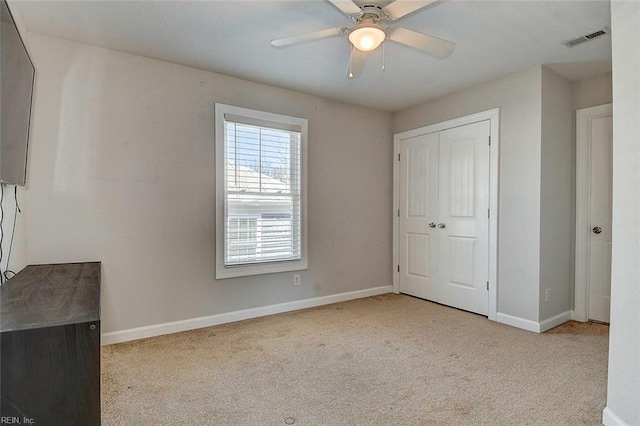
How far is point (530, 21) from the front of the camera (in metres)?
2.38

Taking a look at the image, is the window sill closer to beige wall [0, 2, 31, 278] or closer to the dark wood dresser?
beige wall [0, 2, 31, 278]

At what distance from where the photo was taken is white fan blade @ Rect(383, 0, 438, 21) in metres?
1.75

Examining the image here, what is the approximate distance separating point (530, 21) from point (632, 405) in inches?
91.7

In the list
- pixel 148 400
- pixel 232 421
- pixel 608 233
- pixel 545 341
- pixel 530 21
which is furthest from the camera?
pixel 608 233

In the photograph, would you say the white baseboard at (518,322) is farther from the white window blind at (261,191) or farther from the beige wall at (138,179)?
the white window blind at (261,191)

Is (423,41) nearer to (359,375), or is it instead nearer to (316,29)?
(316,29)

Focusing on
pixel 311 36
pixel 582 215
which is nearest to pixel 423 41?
pixel 311 36

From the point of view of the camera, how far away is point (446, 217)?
12.9ft

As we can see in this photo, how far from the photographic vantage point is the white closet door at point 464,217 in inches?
140

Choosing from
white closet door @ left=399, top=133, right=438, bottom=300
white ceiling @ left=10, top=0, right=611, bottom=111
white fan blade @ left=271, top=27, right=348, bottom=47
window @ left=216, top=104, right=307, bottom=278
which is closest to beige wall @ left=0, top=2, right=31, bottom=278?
white ceiling @ left=10, top=0, right=611, bottom=111

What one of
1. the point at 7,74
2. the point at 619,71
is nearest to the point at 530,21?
the point at 619,71

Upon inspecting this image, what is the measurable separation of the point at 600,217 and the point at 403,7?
296 cm

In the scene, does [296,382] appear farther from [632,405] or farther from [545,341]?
[545,341]

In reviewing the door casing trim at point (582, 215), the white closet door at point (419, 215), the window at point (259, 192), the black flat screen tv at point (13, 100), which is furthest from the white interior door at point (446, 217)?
the black flat screen tv at point (13, 100)
